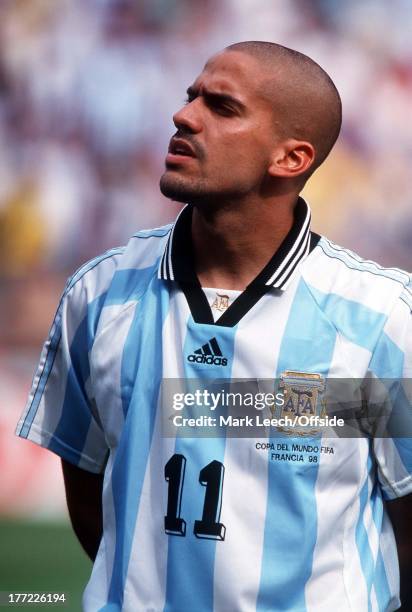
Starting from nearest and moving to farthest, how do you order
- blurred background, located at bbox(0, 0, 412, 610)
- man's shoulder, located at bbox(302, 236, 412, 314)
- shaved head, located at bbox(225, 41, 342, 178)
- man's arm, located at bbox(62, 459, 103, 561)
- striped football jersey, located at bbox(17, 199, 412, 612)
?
1. striped football jersey, located at bbox(17, 199, 412, 612)
2. man's shoulder, located at bbox(302, 236, 412, 314)
3. shaved head, located at bbox(225, 41, 342, 178)
4. man's arm, located at bbox(62, 459, 103, 561)
5. blurred background, located at bbox(0, 0, 412, 610)

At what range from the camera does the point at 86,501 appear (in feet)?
8.33

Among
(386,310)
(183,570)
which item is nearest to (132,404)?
(183,570)

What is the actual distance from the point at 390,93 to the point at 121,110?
3.65ft

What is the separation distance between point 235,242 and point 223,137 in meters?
0.20

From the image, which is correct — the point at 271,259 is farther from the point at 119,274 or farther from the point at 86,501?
the point at 86,501

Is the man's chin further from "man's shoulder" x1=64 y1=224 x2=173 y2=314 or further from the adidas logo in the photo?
the adidas logo

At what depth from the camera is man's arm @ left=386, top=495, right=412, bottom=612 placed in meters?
2.30

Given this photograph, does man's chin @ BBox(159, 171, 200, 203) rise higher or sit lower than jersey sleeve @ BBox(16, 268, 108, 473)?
higher

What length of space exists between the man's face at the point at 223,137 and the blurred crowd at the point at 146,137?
252cm

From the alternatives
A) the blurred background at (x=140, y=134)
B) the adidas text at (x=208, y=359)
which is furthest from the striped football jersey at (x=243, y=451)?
the blurred background at (x=140, y=134)

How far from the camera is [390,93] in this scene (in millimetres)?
4875

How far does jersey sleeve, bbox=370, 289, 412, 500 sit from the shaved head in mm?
404

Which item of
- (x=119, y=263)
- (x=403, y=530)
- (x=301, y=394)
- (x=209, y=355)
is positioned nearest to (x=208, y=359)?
(x=209, y=355)

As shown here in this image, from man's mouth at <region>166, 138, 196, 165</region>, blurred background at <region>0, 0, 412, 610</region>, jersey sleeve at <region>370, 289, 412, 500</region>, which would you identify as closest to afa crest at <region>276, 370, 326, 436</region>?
jersey sleeve at <region>370, 289, 412, 500</region>
